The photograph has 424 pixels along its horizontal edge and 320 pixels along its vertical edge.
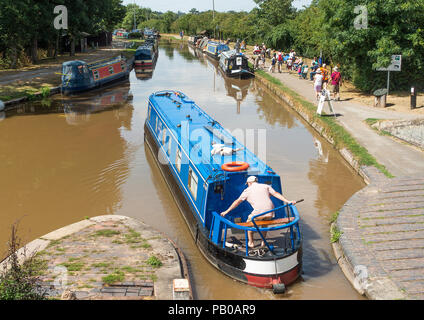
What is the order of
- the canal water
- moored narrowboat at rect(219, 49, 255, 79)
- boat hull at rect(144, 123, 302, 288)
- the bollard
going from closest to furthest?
boat hull at rect(144, 123, 302, 288) → the canal water → the bollard → moored narrowboat at rect(219, 49, 255, 79)

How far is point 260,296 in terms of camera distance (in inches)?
274

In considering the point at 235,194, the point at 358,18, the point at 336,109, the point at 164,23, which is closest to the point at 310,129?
the point at 336,109

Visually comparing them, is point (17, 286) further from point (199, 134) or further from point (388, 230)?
point (388, 230)

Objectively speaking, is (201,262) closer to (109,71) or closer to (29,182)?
(29,182)

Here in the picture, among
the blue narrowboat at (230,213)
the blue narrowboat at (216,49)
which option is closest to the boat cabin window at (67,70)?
the blue narrowboat at (230,213)

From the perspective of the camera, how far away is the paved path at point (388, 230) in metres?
6.75

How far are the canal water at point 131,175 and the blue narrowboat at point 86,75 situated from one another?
1414 millimetres

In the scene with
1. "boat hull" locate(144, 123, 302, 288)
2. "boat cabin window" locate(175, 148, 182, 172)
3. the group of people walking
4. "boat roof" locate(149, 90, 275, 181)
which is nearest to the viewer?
"boat hull" locate(144, 123, 302, 288)

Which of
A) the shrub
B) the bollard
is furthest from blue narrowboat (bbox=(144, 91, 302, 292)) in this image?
the bollard

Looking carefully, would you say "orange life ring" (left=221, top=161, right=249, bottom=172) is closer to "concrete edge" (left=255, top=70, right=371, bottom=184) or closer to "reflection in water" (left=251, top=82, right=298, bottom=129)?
"concrete edge" (left=255, top=70, right=371, bottom=184)

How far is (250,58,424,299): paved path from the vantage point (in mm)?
6754

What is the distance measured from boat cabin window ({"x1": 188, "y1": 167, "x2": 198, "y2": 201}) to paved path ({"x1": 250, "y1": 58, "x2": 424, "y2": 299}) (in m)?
2.91

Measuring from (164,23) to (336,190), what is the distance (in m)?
105

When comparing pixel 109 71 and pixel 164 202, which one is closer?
pixel 164 202
